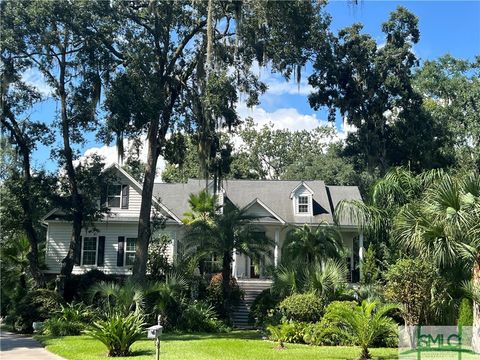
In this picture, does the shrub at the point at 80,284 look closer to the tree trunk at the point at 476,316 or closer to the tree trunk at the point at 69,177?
the tree trunk at the point at 69,177

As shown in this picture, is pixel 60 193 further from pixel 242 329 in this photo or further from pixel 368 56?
pixel 368 56

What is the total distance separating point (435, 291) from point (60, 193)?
16.8 metres

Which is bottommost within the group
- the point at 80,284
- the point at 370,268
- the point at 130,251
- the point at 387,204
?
the point at 80,284

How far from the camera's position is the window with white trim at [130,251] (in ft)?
95.0

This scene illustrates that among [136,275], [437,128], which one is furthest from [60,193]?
[437,128]

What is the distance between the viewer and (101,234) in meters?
29.2

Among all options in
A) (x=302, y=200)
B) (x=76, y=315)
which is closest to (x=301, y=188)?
(x=302, y=200)

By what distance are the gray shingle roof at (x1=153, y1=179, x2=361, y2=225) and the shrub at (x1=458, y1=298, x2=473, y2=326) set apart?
14933 mm

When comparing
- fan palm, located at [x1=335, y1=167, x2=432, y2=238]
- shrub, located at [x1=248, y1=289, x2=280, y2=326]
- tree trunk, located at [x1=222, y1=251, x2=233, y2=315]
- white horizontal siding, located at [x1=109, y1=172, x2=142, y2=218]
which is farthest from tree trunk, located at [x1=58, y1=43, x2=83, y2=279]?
fan palm, located at [x1=335, y1=167, x2=432, y2=238]

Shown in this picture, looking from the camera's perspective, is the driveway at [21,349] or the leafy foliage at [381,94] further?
the leafy foliage at [381,94]

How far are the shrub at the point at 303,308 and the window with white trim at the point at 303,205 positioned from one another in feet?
39.9

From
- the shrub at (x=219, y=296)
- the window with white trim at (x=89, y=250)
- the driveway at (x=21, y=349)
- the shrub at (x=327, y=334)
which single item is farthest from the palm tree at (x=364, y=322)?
the window with white trim at (x=89, y=250)

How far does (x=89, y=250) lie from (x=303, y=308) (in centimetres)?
1451

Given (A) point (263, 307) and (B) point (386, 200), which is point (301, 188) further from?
(A) point (263, 307)
